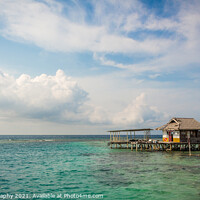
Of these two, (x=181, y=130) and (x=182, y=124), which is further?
(x=182, y=124)

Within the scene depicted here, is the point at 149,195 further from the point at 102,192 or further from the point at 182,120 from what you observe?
the point at 182,120

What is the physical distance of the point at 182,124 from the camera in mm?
40969

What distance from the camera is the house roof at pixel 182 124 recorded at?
40.2 meters

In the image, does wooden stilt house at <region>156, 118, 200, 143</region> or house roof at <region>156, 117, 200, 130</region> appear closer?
house roof at <region>156, 117, 200, 130</region>

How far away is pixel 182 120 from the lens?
4238cm

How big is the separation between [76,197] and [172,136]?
31718 mm

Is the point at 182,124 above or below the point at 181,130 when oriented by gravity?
above

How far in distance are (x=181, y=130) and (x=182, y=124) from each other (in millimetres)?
1370

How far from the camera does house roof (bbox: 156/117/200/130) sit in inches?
1581

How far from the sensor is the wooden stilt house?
4028cm

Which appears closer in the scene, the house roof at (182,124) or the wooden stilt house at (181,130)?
the house roof at (182,124)

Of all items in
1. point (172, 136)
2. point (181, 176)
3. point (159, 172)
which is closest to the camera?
point (181, 176)

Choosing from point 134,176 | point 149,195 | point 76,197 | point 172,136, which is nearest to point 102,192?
point 76,197

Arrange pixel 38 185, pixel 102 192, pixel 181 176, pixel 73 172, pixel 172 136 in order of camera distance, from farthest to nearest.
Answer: pixel 172 136 → pixel 73 172 → pixel 181 176 → pixel 38 185 → pixel 102 192
